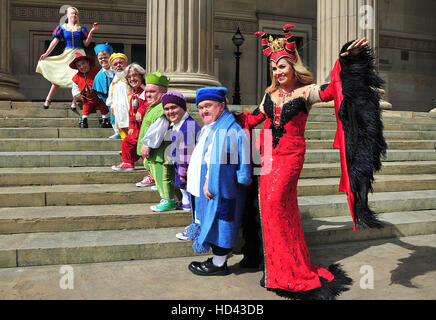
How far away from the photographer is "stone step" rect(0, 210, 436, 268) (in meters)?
3.68

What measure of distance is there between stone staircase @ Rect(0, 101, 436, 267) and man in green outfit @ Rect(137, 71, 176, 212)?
8.6 inches

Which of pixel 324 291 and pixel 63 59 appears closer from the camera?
pixel 324 291

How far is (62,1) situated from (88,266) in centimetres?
1233

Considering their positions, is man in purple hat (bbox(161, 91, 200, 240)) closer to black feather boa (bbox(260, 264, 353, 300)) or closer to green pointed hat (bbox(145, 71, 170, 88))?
green pointed hat (bbox(145, 71, 170, 88))

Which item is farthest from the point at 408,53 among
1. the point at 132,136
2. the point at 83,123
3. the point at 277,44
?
the point at 277,44

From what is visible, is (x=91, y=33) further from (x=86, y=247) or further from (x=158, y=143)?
(x=86, y=247)

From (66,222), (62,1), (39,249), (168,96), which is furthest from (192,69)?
(62,1)

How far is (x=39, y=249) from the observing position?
12.1 ft

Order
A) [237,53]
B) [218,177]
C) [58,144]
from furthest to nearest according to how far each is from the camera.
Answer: [237,53], [58,144], [218,177]

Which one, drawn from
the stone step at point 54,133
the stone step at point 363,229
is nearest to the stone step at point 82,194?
the stone step at point 363,229

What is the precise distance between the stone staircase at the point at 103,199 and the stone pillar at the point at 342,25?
3.34 m

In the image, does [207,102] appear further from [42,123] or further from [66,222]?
[42,123]

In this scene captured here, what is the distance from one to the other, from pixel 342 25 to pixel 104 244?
8.34 meters

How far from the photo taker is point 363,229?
4.63 meters
